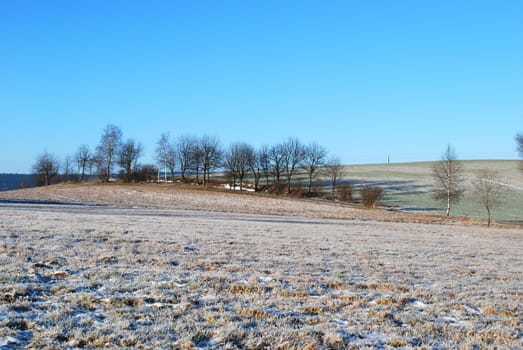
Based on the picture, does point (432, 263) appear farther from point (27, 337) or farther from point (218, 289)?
point (27, 337)

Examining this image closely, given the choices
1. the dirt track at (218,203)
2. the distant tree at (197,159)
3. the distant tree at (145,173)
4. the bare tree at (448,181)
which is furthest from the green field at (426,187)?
the distant tree at (145,173)

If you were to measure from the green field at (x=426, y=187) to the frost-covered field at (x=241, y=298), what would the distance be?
1688 inches

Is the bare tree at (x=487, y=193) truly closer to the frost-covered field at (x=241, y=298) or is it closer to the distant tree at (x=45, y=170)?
the frost-covered field at (x=241, y=298)

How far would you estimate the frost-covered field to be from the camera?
20.5ft

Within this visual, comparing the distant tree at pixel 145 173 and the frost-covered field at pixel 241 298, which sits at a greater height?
the distant tree at pixel 145 173

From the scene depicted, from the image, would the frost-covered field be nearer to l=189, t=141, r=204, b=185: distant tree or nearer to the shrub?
the shrub

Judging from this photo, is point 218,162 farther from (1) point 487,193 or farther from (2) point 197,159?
(1) point 487,193

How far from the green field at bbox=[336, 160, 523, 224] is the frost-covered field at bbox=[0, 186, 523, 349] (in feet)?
141

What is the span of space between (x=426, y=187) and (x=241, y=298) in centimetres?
7796

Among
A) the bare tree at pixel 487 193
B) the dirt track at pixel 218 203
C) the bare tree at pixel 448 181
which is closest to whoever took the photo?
the bare tree at pixel 487 193

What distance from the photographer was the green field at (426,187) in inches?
2260

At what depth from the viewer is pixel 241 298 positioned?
8.35 m

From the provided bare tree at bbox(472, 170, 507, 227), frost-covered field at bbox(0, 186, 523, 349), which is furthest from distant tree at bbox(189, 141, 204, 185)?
frost-covered field at bbox(0, 186, 523, 349)

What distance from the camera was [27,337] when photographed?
18.9 ft
